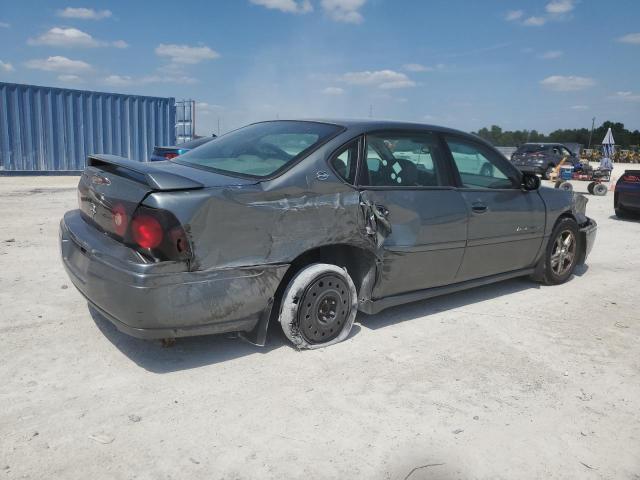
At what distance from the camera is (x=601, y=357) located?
3.71 m

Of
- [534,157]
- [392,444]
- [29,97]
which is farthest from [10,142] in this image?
[534,157]

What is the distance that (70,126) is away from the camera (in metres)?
16.5

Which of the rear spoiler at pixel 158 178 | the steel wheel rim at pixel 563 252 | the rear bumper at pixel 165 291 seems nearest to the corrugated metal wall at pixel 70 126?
the rear bumper at pixel 165 291

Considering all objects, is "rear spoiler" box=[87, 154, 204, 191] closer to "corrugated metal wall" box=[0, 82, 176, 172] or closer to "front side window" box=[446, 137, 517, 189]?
"front side window" box=[446, 137, 517, 189]

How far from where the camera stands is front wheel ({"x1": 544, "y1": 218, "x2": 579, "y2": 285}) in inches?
208

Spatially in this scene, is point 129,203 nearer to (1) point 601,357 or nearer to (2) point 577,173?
(1) point 601,357

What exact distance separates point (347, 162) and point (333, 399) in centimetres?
157

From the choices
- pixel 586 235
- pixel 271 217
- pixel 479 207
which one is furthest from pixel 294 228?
pixel 586 235

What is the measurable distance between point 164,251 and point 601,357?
120 inches

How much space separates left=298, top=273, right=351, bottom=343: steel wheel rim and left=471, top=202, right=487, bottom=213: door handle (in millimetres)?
1365

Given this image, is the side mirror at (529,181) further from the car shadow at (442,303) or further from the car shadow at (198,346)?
the car shadow at (198,346)

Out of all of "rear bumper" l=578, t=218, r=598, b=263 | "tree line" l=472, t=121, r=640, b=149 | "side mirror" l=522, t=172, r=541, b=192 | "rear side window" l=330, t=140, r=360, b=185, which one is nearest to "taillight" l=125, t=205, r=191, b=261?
"rear side window" l=330, t=140, r=360, b=185

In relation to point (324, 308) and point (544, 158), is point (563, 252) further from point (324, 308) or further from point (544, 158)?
point (544, 158)

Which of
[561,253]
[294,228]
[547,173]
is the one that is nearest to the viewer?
[294,228]
